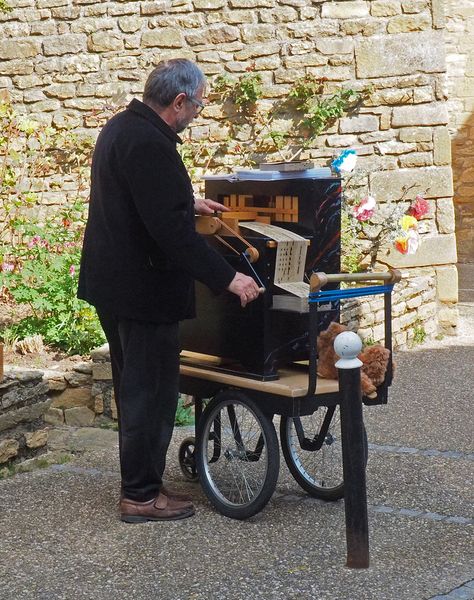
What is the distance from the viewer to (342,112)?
9.03 metres

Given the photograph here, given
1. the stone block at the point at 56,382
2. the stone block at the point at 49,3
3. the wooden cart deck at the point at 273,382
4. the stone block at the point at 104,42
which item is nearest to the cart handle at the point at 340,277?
the wooden cart deck at the point at 273,382

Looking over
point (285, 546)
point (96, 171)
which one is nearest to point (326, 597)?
point (285, 546)

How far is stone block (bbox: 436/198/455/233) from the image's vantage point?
9078 mm

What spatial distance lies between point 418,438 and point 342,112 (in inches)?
160

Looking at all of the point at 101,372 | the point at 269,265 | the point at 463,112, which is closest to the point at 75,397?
the point at 101,372

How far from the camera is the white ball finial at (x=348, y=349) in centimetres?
372

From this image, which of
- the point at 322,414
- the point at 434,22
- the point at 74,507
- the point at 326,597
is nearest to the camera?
the point at 326,597

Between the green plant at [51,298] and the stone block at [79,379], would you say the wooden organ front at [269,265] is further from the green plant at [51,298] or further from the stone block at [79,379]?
the green plant at [51,298]

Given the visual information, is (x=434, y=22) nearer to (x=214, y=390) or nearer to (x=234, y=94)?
(x=234, y=94)

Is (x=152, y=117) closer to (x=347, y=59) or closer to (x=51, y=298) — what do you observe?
(x=51, y=298)

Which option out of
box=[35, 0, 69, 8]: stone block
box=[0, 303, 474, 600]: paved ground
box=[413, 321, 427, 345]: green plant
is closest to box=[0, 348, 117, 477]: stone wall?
box=[0, 303, 474, 600]: paved ground

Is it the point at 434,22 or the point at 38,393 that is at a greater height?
the point at 434,22

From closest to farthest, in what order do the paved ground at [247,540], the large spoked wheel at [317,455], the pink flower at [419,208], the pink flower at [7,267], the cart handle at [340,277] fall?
1. the paved ground at [247,540]
2. the cart handle at [340,277]
3. the large spoked wheel at [317,455]
4. the pink flower at [7,267]
5. the pink flower at [419,208]

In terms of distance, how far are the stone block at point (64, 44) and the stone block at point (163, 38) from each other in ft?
1.97
